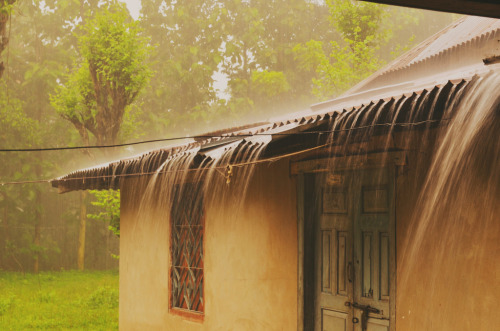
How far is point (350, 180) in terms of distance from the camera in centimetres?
624

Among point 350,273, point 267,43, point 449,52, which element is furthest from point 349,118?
point 267,43

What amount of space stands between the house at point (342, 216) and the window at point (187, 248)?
0.02 metres

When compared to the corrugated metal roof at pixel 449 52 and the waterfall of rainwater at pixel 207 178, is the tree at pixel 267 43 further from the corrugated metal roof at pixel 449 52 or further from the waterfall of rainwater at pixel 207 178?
Answer: the waterfall of rainwater at pixel 207 178

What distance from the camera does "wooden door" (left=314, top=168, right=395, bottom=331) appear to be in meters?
5.74

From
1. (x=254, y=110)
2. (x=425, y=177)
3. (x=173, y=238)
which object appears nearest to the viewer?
(x=425, y=177)

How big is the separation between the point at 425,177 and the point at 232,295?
329 cm

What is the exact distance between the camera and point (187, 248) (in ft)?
28.5

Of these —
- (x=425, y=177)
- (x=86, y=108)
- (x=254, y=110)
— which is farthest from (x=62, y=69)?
(x=425, y=177)

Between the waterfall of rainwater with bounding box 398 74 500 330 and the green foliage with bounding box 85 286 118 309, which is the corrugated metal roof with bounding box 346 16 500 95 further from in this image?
the green foliage with bounding box 85 286 118 309

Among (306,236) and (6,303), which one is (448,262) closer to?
(306,236)

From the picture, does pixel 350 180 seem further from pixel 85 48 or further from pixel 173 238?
pixel 85 48

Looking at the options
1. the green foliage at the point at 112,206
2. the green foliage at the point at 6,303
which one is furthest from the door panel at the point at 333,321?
the green foliage at the point at 6,303

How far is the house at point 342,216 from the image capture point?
4.66 meters

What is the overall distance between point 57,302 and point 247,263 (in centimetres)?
1232
